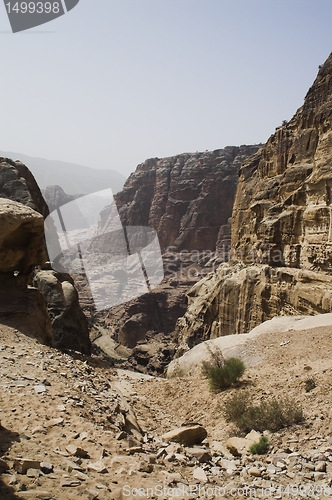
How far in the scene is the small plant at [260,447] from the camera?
638cm

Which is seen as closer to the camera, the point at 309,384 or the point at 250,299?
the point at 309,384

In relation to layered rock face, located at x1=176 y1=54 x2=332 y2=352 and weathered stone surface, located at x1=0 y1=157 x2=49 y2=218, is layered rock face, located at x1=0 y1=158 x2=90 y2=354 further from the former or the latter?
layered rock face, located at x1=176 y1=54 x2=332 y2=352

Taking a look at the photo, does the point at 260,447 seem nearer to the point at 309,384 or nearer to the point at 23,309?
the point at 309,384

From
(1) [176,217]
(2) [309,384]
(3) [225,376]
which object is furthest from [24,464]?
(1) [176,217]

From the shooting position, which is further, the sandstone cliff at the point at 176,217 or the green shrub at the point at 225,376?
the sandstone cliff at the point at 176,217

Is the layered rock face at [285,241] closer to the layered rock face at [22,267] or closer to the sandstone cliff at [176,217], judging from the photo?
the layered rock face at [22,267]

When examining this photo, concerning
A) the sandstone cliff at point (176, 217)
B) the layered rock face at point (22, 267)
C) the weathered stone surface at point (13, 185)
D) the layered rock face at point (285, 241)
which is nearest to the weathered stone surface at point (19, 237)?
the layered rock face at point (22, 267)

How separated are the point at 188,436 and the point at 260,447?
4.91 feet

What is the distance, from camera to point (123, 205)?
9200 cm

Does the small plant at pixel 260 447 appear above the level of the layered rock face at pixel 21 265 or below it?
below

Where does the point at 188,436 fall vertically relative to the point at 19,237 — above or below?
below

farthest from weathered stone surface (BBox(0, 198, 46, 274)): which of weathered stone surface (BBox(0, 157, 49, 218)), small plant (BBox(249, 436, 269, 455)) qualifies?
small plant (BBox(249, 436, 269, 455))

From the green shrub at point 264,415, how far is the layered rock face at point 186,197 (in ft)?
215

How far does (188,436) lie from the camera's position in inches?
286
